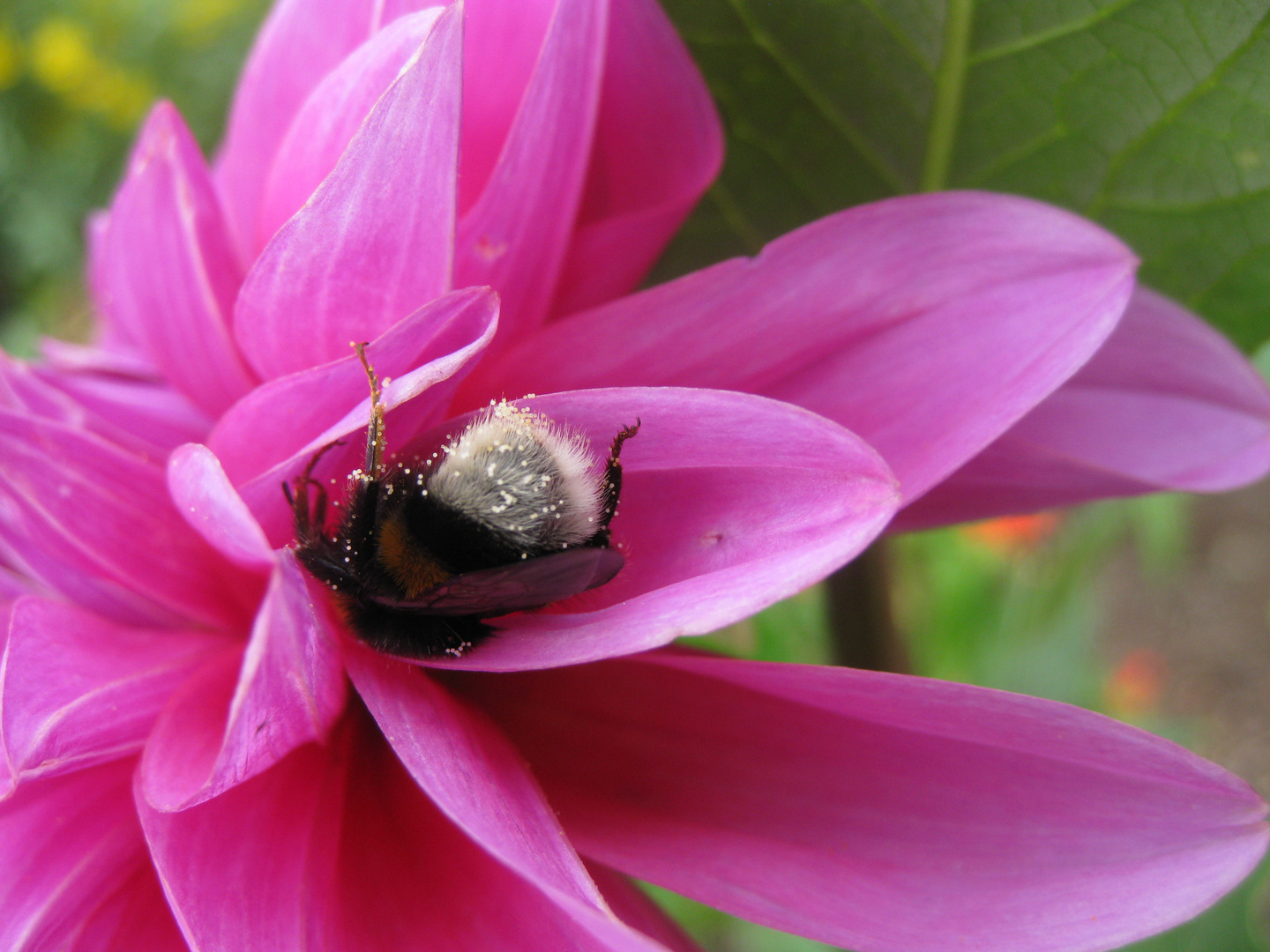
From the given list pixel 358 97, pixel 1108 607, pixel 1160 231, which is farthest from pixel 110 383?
pixel 1108 607

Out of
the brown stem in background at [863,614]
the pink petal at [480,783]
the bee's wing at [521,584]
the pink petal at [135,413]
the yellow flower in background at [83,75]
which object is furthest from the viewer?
the yellow flower in background at [83,75]

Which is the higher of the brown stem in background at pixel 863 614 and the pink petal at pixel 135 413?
the pink petal at pixel 135 413

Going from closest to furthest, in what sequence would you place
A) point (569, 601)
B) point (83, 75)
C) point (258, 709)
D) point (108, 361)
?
1. point (258, 709)
2. point (569, 601)
3. point (108, 361)
4. point (83, 75)

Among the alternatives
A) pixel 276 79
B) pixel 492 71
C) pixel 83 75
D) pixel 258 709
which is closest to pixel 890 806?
pixel 258 709

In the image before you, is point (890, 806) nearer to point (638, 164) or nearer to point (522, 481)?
point (522, 481)

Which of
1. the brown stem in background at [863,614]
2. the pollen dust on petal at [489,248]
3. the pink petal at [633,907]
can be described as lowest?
the brown stem in background at [863,614]

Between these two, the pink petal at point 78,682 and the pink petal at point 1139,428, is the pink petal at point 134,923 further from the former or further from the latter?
the pink petal at point 1139,428

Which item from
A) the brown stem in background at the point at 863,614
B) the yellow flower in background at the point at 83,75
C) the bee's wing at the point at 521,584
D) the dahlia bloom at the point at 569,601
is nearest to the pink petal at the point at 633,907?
the dahlia bloom at the point at 569,601
